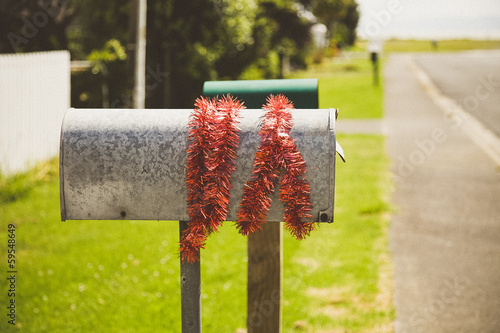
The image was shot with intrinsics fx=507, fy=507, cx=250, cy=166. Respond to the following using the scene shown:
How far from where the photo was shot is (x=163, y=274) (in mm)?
4152

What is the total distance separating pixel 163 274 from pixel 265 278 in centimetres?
179

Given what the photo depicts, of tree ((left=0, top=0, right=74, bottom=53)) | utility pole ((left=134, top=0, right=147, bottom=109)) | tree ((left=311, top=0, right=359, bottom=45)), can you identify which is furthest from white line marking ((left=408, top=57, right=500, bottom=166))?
tree ((left=311, top=0, right=359, bottom=45))

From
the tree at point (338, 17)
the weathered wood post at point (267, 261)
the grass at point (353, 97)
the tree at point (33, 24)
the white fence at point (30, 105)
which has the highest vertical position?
the tree at point (338, 17)

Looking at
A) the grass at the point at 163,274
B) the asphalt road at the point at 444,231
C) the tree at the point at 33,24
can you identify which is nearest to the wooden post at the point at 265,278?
the grass at the point at 163,274

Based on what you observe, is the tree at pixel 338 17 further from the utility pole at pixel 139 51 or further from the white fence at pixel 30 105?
the utility pole at pixel 139 51

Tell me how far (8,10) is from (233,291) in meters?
10.7

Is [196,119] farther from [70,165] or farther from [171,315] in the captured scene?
[171,315]

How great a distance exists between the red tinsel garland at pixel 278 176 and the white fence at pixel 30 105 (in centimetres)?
592

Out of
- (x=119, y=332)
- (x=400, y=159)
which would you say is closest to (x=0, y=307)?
(x=119, y=332)

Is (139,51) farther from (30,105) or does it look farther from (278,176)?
(278,176)

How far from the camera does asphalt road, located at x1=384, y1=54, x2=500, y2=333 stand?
3537mm

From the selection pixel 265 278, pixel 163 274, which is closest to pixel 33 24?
pixel 163 274

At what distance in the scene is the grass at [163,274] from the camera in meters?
3.48

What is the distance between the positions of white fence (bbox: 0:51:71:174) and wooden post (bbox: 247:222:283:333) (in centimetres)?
521
